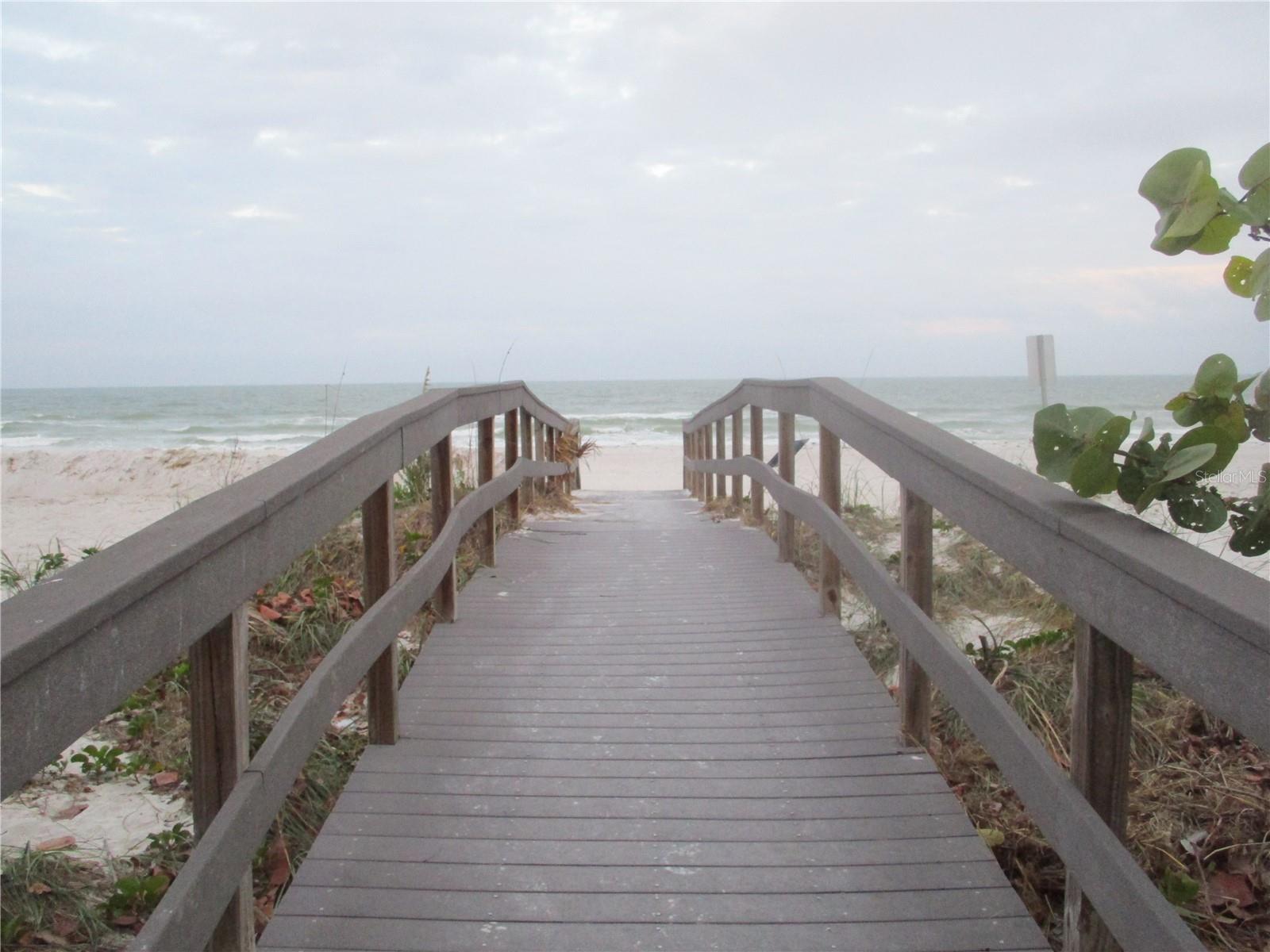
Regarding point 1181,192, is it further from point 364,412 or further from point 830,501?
point 364,412

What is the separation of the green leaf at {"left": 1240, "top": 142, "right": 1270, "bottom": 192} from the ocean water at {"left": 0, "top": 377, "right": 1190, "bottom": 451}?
17.4 meters

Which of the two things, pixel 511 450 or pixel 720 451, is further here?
pixel 720 451

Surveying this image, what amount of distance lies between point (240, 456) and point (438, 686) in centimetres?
1205

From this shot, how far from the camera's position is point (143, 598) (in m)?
1.42

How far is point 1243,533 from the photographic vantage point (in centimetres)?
160

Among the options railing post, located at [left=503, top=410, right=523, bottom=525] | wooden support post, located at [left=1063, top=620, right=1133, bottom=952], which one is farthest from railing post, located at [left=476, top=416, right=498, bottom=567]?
wooden support post, located at [left=1063, top=620, right=1133, bottom=952]

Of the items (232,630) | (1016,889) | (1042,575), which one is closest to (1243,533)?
(1042,575)

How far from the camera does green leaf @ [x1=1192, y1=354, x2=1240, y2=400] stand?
5.32ft

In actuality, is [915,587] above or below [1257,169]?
below

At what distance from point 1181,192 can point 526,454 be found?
226 inches

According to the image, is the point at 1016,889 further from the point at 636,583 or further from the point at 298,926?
the point at 636,583

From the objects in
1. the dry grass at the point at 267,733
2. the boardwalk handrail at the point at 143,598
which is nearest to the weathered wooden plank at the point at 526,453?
the dry grass at the point at 267,733

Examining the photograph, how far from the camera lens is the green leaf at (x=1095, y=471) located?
5.51 ft

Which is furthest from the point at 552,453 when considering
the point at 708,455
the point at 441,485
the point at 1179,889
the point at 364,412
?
the point at 364,412
